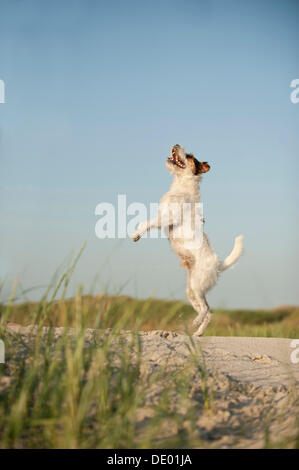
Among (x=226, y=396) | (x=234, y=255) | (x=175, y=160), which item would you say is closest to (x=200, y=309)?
(x=234, y=255)

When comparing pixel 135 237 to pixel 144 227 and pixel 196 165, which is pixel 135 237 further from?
pixel 196 165

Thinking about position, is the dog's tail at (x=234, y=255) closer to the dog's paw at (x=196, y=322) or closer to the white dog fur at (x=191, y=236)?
the white dog fur at (x=191, y=236)

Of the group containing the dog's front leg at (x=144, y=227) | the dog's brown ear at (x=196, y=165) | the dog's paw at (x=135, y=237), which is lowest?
the dog's paw at (x=135, y=237)

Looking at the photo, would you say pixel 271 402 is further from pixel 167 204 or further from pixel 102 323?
pixel 167 204

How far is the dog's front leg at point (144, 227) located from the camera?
616 cm

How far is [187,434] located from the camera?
2.97 m

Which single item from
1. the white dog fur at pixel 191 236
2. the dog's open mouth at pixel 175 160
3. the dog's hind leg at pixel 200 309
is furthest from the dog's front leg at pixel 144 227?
the dog's open mouth at pixel 175 160

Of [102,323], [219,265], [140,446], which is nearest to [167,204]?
[219,265]

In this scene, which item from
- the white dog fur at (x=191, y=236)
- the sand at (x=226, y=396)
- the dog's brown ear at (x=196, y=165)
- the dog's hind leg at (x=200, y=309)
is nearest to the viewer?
the sand at (x=226, y=396)

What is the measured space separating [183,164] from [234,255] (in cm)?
162

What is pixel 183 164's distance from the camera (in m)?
6.87

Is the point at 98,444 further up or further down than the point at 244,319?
further down
